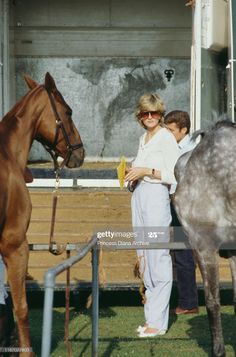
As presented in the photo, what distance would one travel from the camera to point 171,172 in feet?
24.5

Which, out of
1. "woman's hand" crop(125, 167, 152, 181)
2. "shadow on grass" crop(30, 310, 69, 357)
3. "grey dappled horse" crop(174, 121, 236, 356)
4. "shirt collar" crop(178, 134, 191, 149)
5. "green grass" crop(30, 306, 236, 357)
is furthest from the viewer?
"shirt collar" crop(178, 134, 191, 149)

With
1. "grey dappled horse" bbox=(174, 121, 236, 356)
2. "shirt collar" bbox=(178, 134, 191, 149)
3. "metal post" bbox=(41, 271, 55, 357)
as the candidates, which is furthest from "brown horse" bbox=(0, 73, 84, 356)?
"metal post" bbox=(41, 271, 55, 357)

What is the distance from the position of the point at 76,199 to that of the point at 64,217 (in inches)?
21.8

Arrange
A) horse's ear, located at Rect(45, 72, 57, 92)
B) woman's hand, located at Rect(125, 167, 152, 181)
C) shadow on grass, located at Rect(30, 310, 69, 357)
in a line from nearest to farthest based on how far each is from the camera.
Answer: horse's ear, located at Rect(45, 72, 57, 92)
shadow on grass, located at Rect(30, 310, 69, 357)
woman's hand, located at Rect(125, 167, 152, 181)

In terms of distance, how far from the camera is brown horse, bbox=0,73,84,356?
6.11 m

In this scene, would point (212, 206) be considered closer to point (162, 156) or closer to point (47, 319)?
point (162, 156)

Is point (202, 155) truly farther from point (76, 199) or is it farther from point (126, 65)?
point (126, 65)

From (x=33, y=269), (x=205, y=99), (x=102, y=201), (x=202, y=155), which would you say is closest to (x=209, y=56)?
(x=205, y=99)

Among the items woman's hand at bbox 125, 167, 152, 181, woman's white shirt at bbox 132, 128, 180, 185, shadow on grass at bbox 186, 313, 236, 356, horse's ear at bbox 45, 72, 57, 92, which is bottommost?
shadow on grass at bbox 186, 313, 236, 356

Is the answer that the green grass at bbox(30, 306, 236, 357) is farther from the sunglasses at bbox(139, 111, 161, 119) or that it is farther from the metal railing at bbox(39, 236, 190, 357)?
the sunglasses at bbox(139, 111, 161, 119)

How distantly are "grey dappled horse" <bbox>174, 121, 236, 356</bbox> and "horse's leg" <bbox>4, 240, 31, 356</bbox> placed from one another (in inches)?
43.9

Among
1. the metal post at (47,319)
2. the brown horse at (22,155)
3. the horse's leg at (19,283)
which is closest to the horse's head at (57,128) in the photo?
the brown horse at (22,155)

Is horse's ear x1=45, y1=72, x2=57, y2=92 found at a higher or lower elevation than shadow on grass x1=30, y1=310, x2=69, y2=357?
higher

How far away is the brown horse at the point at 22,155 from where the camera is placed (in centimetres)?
611
